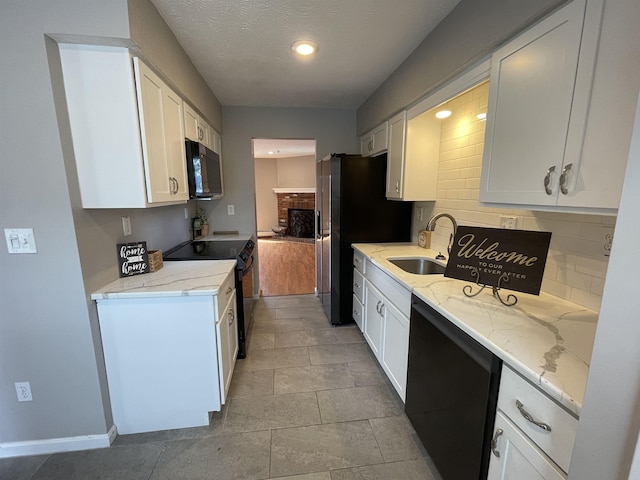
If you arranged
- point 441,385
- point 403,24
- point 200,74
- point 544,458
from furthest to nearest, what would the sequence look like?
point 200,74
point 403,24
point 441,385
point 544,458

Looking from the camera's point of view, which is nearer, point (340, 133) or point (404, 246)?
point (404, 246)

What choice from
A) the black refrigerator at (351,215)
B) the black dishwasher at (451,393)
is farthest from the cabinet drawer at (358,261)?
the black dishwasher at (451,393)

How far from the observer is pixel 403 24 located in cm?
172

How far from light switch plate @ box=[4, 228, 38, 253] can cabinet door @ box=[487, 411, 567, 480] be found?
2.18 m

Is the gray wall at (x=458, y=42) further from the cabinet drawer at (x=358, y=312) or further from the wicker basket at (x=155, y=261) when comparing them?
the wicker basket at (x=155, y=261)

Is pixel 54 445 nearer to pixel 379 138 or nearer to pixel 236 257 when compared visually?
pixel 236 257

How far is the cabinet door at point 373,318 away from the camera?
2145mm

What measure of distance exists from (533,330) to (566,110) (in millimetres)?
835

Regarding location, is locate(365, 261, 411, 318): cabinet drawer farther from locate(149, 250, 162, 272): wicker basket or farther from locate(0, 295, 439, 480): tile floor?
locate(149, 250, 162, 272): wicker basket

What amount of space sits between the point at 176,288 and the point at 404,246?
1985 mm

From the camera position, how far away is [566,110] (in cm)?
101

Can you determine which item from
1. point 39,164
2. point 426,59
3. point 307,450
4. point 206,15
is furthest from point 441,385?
point 206,15

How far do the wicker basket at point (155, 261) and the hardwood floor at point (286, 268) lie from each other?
2.05m

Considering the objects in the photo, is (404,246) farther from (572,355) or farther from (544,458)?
(544,458)
